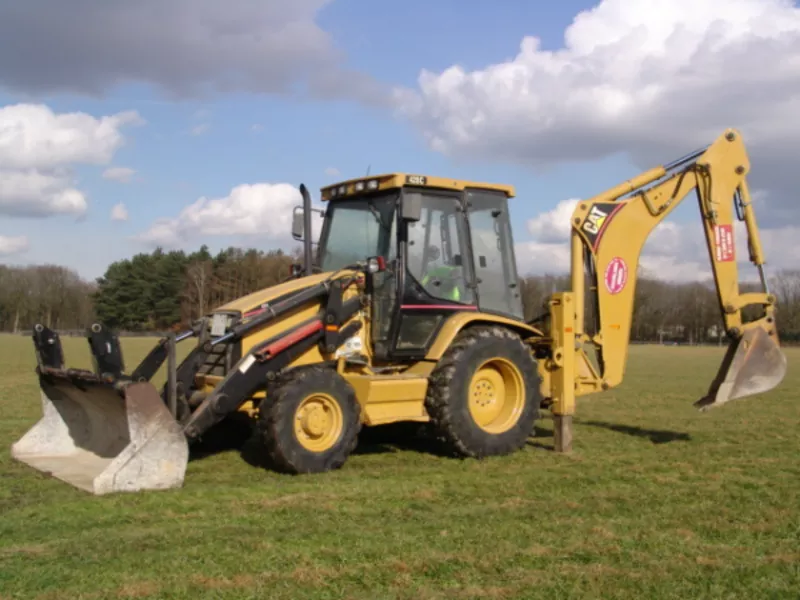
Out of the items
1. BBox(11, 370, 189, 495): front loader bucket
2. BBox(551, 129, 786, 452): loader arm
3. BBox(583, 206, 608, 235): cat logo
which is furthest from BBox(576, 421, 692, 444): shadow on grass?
BBox(11, 370, 189, 495): front loader bucket

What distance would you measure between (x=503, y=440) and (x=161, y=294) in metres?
68.4

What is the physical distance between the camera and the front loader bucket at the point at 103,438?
695 cm

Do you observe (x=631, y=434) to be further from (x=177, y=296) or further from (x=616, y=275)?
(x=177, y=296)

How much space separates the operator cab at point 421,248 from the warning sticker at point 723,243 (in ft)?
8.52

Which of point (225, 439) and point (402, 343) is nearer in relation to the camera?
point (402, 343)

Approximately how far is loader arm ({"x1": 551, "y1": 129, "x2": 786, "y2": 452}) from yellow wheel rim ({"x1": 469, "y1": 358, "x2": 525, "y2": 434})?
1.97ft

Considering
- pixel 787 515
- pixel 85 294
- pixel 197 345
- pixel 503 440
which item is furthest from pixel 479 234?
pixel 85 294

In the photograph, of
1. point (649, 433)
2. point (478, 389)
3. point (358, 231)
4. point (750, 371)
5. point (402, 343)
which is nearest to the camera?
point (402, 343)

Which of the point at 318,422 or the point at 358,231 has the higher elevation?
the point at 358,231

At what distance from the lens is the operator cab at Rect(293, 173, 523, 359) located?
8734 millimetres

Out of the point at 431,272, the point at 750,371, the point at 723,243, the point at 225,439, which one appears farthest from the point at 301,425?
the point at 723,243

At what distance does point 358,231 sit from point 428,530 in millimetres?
4349

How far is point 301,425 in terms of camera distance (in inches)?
303

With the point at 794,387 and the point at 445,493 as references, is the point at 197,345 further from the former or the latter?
the point at 794,387
